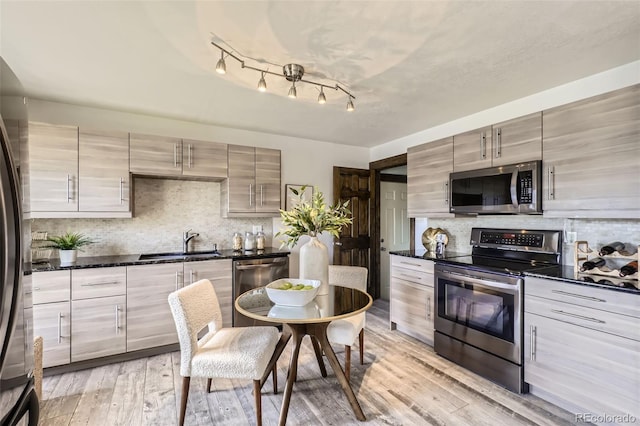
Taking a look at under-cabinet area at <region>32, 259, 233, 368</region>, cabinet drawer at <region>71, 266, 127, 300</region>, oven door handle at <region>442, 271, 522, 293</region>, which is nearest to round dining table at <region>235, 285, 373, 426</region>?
oven door handle at <region>442, 271, 522, 293</region>

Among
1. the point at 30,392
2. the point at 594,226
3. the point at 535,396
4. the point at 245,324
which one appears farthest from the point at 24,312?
the point at 594,226

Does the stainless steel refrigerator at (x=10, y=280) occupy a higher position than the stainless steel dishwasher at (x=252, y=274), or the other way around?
the stainless steel refrigerator at (x=10, y=280)

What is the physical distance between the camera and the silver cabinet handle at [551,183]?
2369 millimetres

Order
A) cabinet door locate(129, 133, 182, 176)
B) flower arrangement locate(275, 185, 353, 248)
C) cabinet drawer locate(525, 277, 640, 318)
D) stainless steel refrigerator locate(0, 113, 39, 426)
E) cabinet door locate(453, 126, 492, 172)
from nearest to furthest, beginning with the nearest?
stainless steel refrigerator locate(0, 113, 39, 426) < cabinet drawer locate(525, 277, 640, 318) < flower arrangement locate(275, 185, 353, 248) < cabinet door locate(453, 126, 492, 172) < cabinet door locate(129, 133, 182, 176)

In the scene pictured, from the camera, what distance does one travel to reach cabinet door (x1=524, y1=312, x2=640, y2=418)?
1.76 meters

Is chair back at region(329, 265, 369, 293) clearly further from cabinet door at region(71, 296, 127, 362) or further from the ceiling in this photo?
cabinet door at region(71, 296, 127, 362)

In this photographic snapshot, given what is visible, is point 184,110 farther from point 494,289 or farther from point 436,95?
point 494,289

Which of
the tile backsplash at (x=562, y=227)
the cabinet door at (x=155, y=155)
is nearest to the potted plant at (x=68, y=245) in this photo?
the cabinet door at (x=155, y=155)

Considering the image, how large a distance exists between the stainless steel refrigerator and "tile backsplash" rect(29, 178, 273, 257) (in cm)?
290

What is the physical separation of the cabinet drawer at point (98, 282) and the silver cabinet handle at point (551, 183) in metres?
3.74

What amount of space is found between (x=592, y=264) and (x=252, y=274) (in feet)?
9.76

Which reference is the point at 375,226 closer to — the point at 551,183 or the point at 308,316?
the point at 551,183

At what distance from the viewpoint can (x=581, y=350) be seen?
6.37 feet

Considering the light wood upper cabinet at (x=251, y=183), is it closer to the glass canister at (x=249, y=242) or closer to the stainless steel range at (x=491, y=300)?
the glass canister at (x=249, y=242)
